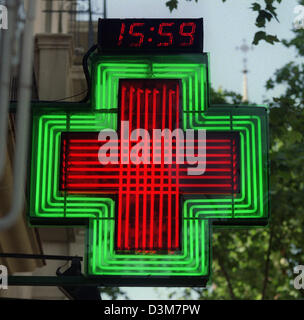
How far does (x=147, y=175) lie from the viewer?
611cm

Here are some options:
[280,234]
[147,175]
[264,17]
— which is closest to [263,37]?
[264,17]

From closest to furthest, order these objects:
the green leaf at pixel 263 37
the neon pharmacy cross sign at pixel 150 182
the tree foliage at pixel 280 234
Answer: the neon pharmacy cross sign at pixel 150 182 → the green leaf at pixel 263 37 → the tree foliage at pixel 280 234

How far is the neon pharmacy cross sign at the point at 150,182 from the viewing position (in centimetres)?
596

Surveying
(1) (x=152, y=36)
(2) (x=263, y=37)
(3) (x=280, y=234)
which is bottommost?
(3) (x=280, y=234)

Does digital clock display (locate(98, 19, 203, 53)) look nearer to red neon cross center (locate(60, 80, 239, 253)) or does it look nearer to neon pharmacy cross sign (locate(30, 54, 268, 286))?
neon pharmacy cross sign (locate(30, 54, 268, 286))

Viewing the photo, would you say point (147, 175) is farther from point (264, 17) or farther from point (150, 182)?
point (264, 17)

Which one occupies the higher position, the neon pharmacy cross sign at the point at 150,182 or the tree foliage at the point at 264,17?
the tree foliage at the point at 264,17

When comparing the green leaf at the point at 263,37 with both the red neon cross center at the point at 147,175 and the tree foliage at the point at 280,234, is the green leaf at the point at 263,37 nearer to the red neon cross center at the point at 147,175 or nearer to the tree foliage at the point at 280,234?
the red neon cross center at the point at 147,175

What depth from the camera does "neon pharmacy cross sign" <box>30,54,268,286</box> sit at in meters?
5.96

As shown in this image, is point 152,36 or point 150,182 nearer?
point 150,182

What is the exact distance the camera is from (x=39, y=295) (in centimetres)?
1580

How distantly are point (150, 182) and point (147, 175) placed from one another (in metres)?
0.06

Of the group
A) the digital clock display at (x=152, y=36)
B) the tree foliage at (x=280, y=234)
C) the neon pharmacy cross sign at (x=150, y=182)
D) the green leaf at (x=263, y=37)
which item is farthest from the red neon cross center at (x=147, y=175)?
the tree foliage at (x=280, y=234)
